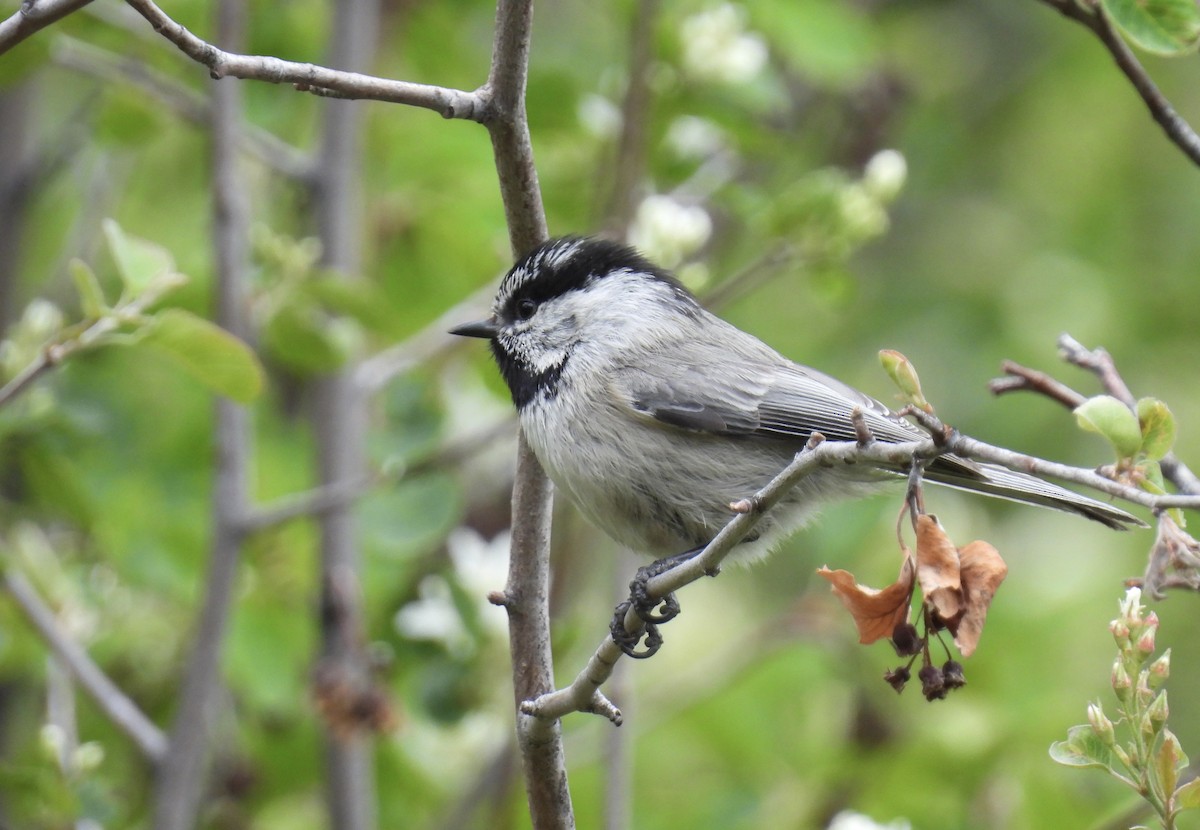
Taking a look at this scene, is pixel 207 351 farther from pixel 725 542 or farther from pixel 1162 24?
pixel 1162 24

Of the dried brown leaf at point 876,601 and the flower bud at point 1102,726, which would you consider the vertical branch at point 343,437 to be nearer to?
the dried brown leaf at point 876,601

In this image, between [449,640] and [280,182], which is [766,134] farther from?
[280,182]

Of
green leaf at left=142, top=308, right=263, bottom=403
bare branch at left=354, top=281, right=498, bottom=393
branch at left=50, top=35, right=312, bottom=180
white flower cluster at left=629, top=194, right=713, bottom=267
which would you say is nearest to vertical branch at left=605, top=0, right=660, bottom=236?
white flower cluster at left=629, top=194, right=713, bottom=267

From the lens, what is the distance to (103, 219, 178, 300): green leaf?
6.75ft

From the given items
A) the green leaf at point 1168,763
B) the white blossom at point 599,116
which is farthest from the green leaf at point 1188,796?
the white blossom at point 599,116

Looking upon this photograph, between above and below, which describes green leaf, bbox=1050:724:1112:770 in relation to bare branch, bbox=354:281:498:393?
below

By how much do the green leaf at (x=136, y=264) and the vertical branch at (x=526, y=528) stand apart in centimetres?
60

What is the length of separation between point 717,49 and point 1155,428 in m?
1.86

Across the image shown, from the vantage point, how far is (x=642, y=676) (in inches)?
185

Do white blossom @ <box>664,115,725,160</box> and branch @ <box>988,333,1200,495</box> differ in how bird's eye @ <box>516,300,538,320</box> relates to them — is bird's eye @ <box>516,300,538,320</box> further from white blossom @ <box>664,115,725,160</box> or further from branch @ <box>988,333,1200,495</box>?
branch @ <box>988,333,1200,495</box>

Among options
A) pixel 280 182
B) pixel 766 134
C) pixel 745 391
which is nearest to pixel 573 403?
pixel 745 391

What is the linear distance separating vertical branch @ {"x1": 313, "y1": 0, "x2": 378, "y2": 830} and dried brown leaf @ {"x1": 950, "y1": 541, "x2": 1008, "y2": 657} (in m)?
1.77

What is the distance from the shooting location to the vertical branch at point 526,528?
1.67 meters

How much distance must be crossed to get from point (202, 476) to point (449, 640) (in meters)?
0.77
